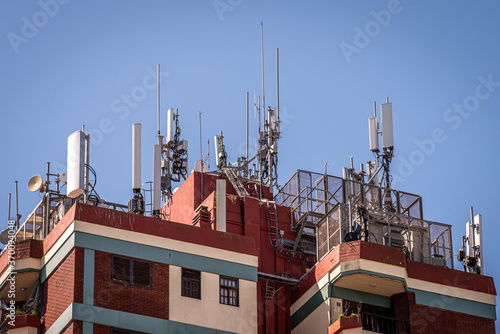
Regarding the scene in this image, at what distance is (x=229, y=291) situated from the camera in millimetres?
53906

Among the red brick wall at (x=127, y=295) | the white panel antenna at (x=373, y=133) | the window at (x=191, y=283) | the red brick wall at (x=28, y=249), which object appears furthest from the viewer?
the white panel antenna at (x=373, y=133)

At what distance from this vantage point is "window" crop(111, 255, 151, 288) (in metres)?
51.4

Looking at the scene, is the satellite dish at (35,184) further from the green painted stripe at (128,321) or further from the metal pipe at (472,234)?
the metal pipe at (472,234)

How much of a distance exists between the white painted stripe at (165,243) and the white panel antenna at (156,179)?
18.5 feet

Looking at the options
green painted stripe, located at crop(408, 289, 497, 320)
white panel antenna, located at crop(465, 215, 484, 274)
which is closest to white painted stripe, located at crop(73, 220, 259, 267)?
green painted stripe, located at crop(408, 289, 497, 320)

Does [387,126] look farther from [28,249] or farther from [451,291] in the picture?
[28,249]

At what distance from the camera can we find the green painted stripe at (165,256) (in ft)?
169

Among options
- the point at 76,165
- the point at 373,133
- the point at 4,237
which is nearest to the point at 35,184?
the point at 4,237

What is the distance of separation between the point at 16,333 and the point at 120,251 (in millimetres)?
5883

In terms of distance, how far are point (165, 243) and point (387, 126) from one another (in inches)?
693

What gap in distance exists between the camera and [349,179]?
64.1 meters

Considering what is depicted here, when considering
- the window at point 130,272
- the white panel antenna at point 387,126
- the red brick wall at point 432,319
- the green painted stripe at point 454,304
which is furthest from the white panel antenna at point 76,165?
the white panel antenna at point 387,126

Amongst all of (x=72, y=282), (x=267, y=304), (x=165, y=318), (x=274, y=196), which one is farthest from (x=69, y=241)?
(x=274, y=196)

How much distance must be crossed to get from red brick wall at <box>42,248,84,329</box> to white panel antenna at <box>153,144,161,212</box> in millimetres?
8393
